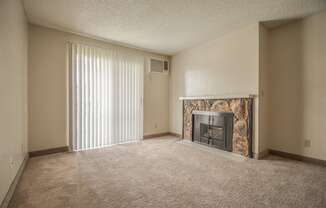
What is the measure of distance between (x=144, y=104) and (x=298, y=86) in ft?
11.0

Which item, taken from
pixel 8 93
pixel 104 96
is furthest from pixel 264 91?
pixel 8 93

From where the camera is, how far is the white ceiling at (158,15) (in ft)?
7.91

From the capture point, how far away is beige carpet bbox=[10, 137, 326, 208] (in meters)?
1.71

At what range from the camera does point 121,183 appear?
2100 mm

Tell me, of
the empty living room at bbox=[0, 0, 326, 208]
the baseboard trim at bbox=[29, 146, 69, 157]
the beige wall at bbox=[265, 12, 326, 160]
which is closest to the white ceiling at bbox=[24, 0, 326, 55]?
the empty living room at bbox=[0, 0, 326, 208]

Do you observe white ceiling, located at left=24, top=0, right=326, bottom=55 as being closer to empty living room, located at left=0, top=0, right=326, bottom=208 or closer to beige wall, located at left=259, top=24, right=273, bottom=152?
empty living room, located at left=0, top=0, right=326, bottom=208

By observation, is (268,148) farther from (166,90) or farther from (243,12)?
(166,90)

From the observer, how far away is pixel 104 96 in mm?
3834

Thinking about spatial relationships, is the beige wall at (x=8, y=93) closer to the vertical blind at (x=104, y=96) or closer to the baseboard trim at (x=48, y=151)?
the baseboard trim at (x=48, y=151)

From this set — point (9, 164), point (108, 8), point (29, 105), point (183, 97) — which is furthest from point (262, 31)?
point (29, 105)

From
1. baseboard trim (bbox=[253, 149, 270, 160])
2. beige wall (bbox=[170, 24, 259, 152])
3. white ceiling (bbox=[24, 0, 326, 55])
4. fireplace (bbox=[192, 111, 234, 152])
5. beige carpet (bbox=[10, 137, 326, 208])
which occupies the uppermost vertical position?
white ceiling (bbox=[24, 0, 326, 55])

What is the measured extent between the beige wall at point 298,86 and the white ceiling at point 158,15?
1.22 ft

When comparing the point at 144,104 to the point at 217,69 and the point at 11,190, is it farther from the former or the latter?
the point at 11,190

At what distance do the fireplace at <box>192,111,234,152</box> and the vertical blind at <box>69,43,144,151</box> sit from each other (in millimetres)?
1484
